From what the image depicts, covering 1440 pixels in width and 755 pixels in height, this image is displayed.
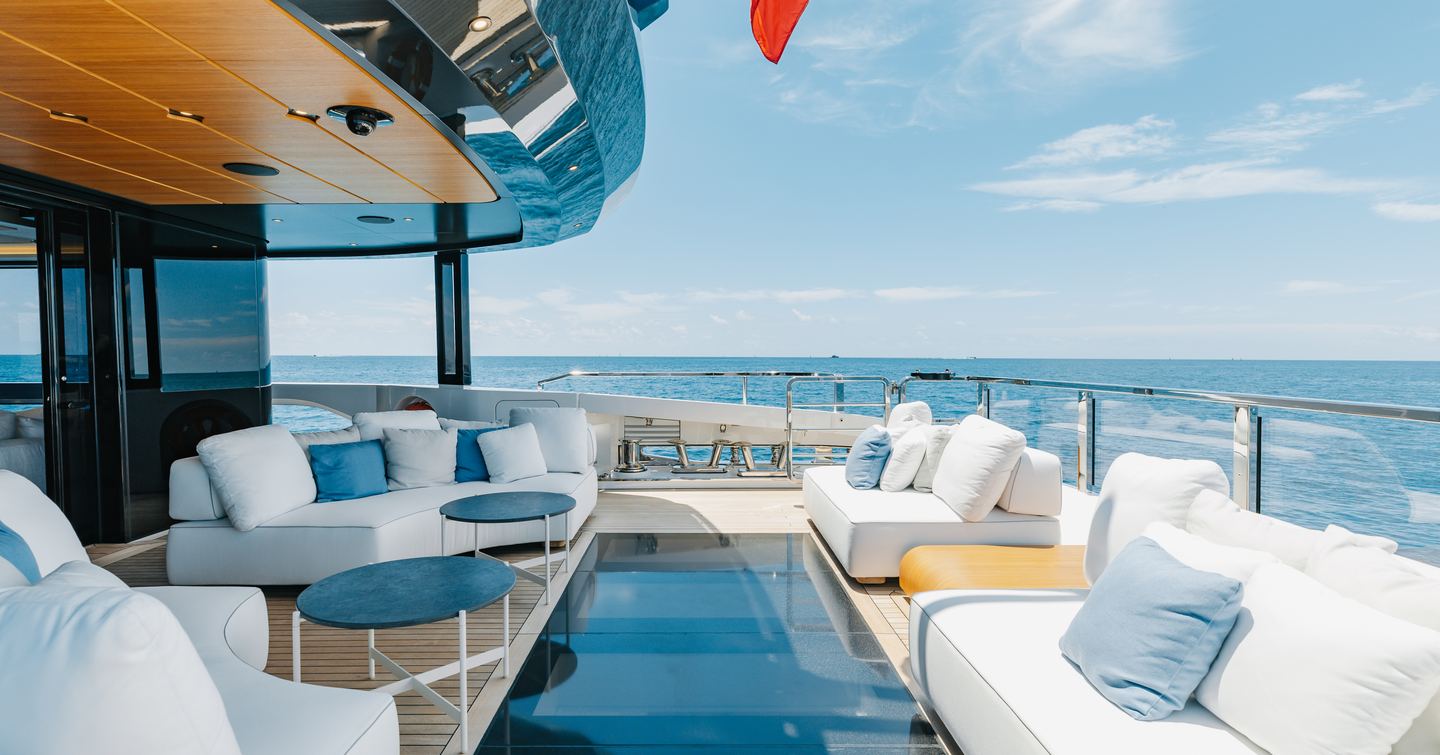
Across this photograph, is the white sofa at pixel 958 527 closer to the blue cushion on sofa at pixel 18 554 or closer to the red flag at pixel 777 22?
the red flag at pixel 777 22

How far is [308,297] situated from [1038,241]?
33092 millimetres

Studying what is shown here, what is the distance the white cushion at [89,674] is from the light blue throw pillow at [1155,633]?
5.77 ft

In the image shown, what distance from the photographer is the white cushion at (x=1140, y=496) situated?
2.02 metres

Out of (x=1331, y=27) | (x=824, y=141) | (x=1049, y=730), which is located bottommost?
(x=1049, y=730)

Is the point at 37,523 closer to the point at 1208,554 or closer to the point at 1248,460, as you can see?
the point at 1208,554

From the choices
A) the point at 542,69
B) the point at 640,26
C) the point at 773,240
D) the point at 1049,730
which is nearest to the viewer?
the point at 1049,730

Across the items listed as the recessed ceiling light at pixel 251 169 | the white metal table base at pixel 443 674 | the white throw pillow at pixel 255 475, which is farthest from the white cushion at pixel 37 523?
the recessed ceiling light at pixel 251 169

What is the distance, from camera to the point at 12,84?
268cm

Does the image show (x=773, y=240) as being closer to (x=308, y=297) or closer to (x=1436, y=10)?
(x=1436, y=10)

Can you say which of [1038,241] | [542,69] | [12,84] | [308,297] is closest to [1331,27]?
[1038,241]

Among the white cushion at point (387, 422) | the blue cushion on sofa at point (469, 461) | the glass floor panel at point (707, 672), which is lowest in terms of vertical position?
the glass floor panel at point (707, 672)

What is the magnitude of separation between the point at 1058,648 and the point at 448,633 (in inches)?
93.2

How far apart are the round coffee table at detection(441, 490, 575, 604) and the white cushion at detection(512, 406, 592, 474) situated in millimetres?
916

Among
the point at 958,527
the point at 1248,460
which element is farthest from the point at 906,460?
the point at 1248,460
